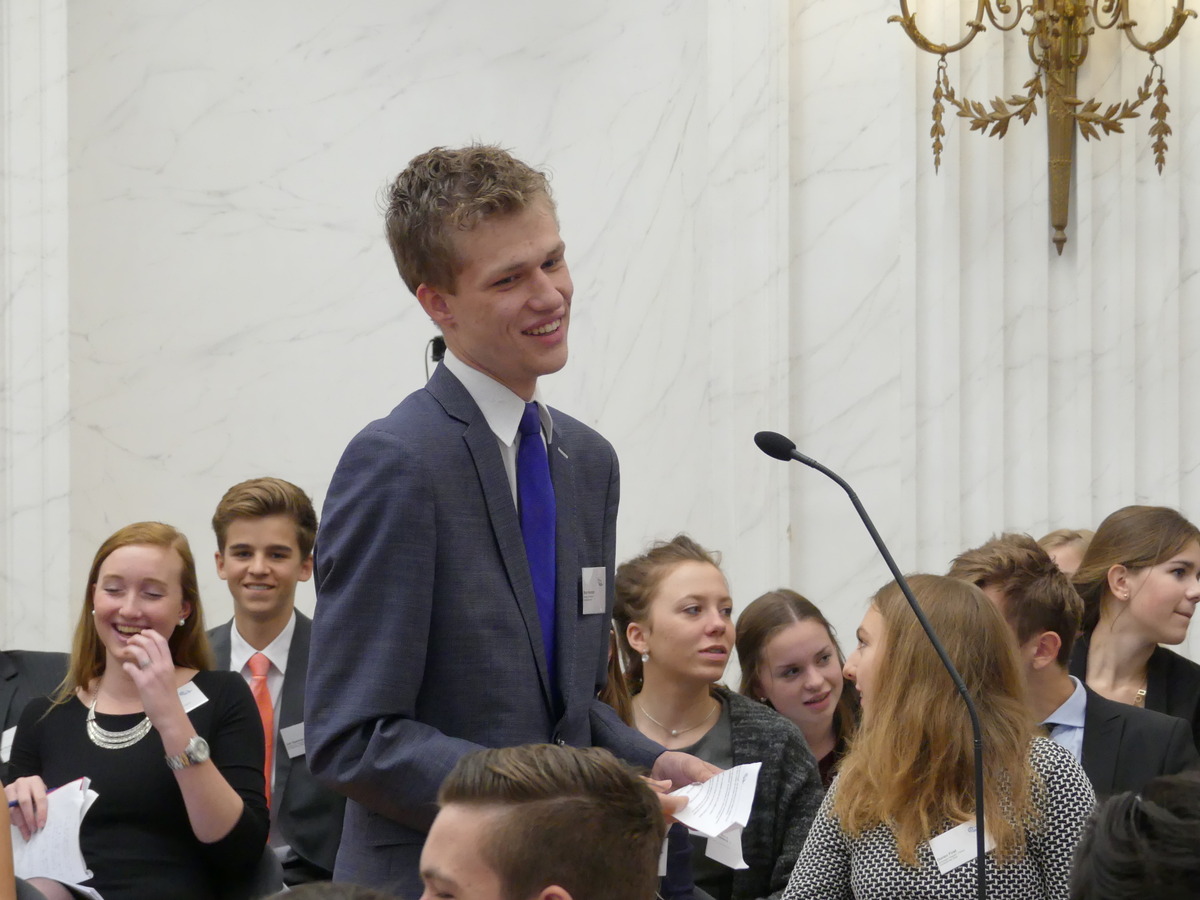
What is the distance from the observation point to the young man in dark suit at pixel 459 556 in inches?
75.7

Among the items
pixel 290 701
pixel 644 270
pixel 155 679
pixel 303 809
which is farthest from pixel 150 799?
pixel 644 270

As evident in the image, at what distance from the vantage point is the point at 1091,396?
543 cm

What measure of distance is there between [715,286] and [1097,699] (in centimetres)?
232

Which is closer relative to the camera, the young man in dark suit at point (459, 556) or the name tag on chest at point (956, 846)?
the young man in dark suit at point (459, 556)

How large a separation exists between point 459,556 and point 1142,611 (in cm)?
260

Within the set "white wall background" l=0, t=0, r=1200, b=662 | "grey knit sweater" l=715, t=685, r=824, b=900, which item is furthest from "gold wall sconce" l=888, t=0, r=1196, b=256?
"grey knit sweater" l=715, t=685, r=824, b=900

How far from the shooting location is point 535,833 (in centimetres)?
177

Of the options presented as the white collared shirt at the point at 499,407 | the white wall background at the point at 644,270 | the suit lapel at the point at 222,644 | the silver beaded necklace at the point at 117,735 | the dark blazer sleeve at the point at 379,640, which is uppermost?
the white wall background at the point at 644,270

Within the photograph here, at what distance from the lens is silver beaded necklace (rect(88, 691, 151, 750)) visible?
11.2 ft

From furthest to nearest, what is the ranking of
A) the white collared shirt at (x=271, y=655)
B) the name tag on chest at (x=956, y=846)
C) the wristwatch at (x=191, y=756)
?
the white collared shirt at (x=271, y=655), the wristwatch at (x=191, y=756), the name tag on chest at (x=956, y=846)

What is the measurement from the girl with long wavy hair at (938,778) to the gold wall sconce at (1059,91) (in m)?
2.77

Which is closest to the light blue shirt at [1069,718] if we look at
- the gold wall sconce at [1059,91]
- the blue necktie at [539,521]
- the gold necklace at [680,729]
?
the gold necklace at [680,729]

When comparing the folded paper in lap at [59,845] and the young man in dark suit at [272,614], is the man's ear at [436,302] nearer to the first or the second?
the folded paper in lap at [59,845]

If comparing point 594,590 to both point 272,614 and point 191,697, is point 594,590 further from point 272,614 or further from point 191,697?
point 272,614
